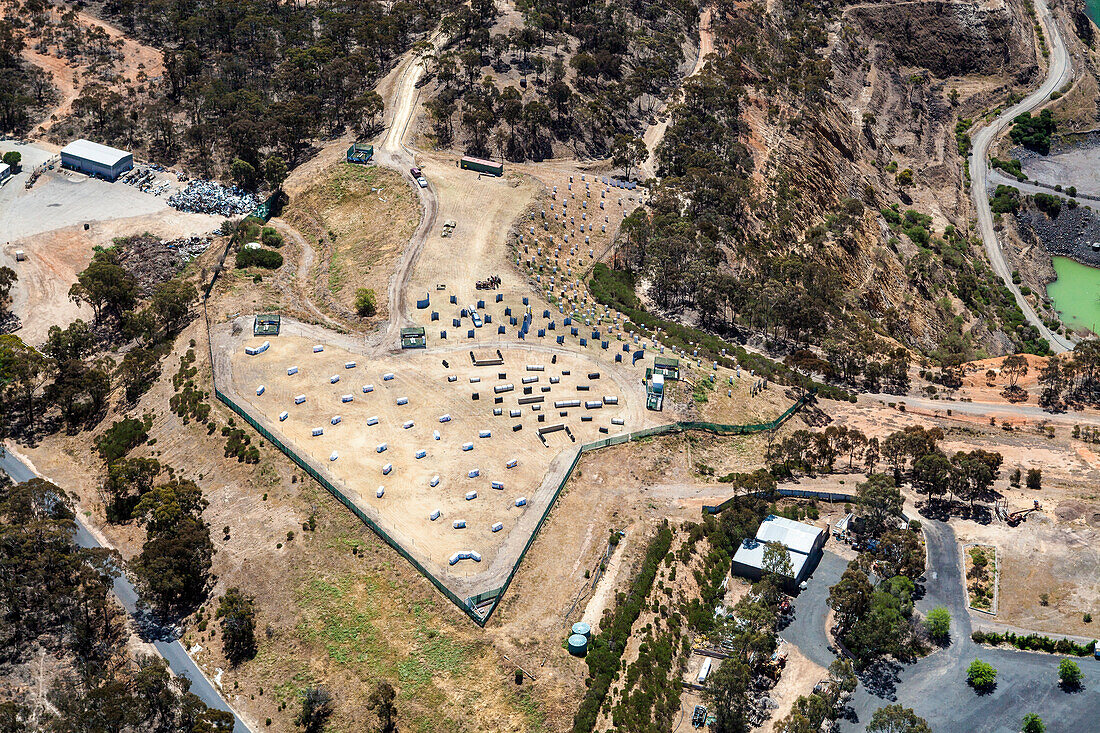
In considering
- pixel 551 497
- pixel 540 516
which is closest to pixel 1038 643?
pixel 551 497

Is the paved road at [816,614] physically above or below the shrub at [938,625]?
below

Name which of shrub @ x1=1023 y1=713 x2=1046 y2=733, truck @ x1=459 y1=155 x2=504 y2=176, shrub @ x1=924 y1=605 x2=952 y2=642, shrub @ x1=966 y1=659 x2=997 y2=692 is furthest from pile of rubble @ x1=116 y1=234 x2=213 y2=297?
shrub @ x1=1023 y1=713 x2=1046 y2=733

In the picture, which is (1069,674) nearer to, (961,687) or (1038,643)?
(1038,643)

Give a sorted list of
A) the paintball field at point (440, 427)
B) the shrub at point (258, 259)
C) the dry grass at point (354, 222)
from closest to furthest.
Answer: the paintball field at point (440, 427)
the dry grass at point (354, 222)
the shrub at point (258, 259)

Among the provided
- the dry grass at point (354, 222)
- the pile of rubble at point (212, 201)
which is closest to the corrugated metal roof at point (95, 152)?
the pile of rubble at point (212, 201)

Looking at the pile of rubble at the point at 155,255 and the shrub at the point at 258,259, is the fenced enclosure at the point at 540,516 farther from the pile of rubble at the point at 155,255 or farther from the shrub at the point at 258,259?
the pile of rubble at the point at 155,255
